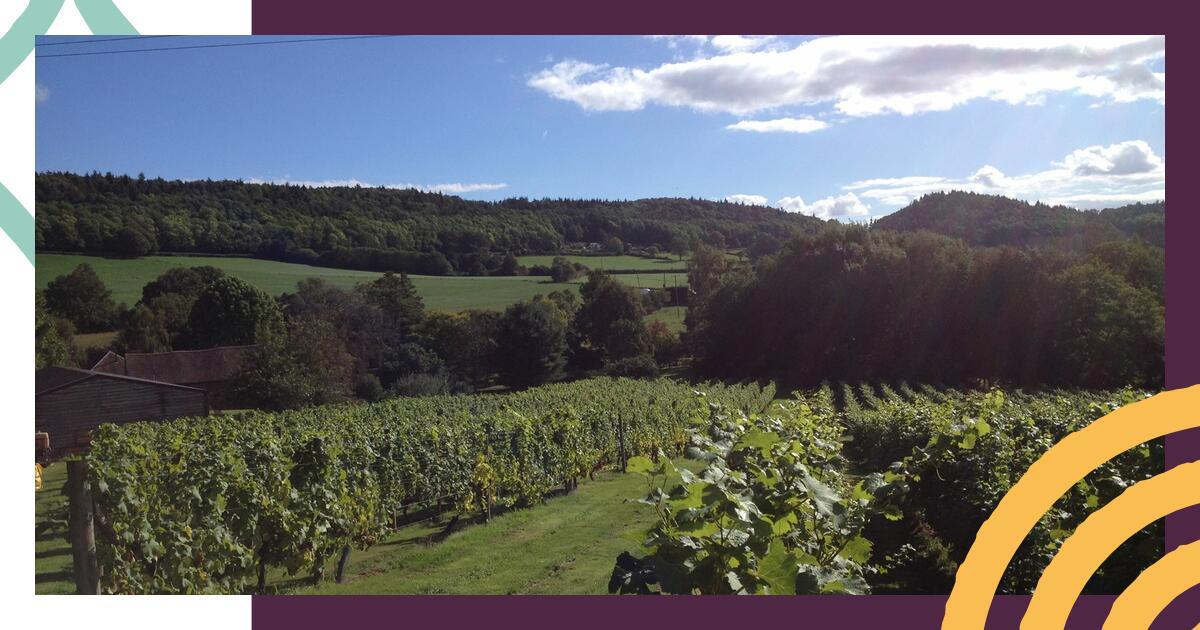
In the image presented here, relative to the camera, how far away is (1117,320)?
5.80 m

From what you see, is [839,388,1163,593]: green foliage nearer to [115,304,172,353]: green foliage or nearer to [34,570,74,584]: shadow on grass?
[34,570,74,584]: shadow on grass

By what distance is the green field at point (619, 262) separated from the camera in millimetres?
6215

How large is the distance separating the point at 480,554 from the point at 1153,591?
12.6 feet

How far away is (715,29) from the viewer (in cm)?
418

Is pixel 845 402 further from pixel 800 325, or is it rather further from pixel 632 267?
pixel 632 267

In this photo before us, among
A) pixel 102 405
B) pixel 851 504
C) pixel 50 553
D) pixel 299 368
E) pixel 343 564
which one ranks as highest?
pixel 299 368

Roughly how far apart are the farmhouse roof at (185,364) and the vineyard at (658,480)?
398 millimetres

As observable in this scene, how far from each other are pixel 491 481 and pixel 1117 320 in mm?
5097

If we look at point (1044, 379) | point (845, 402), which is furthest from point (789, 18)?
point (845, 402)

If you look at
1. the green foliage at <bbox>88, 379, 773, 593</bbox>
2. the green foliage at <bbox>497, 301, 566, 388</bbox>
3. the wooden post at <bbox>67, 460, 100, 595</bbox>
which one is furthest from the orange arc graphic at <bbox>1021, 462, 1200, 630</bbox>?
the wooden post at <bbox>67, 460, 100, 595</bbox>

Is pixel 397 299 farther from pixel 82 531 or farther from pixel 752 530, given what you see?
pixel 752 530

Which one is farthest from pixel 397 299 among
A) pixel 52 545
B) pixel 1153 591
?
pixel 1153 591

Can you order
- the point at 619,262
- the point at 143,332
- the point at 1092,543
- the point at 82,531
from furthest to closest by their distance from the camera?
the point at 619,262
the point at 143,332
the point at 82,531
the point at 1092,543

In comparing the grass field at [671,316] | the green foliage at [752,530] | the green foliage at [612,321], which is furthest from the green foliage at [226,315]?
the green foliage at [752,530]
